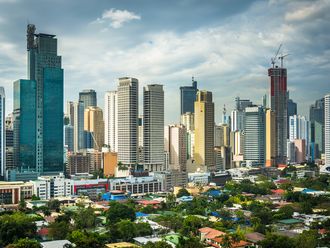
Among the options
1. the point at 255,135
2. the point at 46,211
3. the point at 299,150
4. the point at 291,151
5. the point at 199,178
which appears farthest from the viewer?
the point at 299,150

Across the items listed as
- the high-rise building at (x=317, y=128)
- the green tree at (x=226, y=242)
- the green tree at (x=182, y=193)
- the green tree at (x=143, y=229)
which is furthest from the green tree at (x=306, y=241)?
the high-rise building at (x=317, y=128)

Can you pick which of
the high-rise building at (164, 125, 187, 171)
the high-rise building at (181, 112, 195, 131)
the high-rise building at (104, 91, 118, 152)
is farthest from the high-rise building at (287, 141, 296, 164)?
the high-rise building at (104, 91, 118, 152)

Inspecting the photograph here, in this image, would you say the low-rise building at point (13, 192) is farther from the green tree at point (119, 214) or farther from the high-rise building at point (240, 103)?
the high-rise building at point (240, 103)

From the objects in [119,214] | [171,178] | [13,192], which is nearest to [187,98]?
[171,178]

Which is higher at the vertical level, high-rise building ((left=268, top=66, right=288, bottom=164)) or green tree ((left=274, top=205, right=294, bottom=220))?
high-rise building ((left=268, top=66, right=288, bottom=164))

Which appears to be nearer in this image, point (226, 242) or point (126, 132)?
point (226, 242)

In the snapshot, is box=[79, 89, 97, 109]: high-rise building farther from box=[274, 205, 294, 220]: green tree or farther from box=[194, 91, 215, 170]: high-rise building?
box=[274, 205, 294, 220]: green tree

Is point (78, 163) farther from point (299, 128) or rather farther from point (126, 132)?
point (299, 128)

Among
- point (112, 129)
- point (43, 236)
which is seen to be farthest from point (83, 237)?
point (112, 129)
